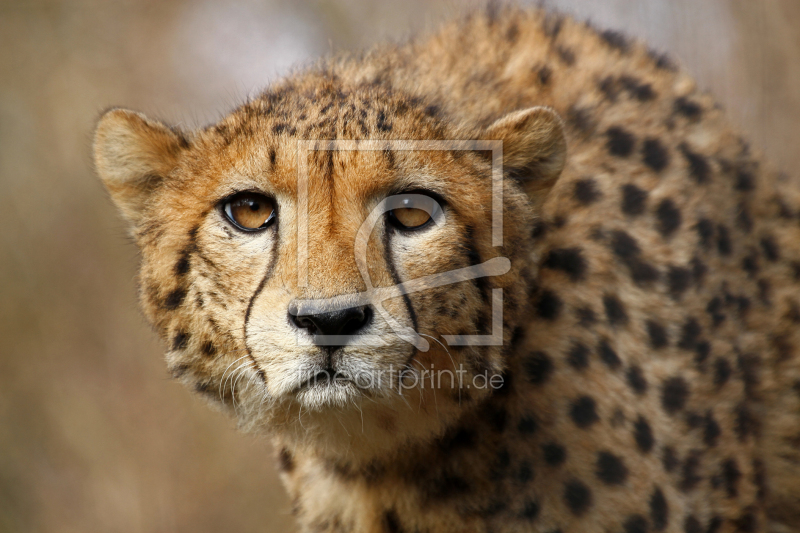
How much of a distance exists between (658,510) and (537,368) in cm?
→ 48

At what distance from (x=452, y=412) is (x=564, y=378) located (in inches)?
13.3

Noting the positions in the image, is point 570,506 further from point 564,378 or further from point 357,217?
point 357,217

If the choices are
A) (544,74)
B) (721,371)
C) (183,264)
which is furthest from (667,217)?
(183,264)

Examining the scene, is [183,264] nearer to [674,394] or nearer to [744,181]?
[674,394]

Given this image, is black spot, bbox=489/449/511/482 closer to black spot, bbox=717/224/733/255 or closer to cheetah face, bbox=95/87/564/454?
cheetah face, bbox=95/87/564/454

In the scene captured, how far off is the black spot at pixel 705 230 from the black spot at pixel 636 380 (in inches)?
21.6

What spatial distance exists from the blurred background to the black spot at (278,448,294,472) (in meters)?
2.68

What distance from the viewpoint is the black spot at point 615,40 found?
2.79 metres

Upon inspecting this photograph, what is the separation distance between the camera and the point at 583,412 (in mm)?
2014

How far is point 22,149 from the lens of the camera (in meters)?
5.02

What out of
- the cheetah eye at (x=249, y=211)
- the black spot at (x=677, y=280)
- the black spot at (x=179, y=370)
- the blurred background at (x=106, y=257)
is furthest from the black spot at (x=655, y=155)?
the blurred background at (x=106, y=257)

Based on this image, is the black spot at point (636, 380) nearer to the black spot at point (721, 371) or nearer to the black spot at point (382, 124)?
the black spot at point (721, 371)

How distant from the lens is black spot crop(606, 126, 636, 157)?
8.02 ft

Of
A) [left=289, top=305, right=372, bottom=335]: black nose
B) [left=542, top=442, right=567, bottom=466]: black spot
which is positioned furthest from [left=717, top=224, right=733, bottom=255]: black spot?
[left=289, top=305, right=372, bottom=335]: black nose
